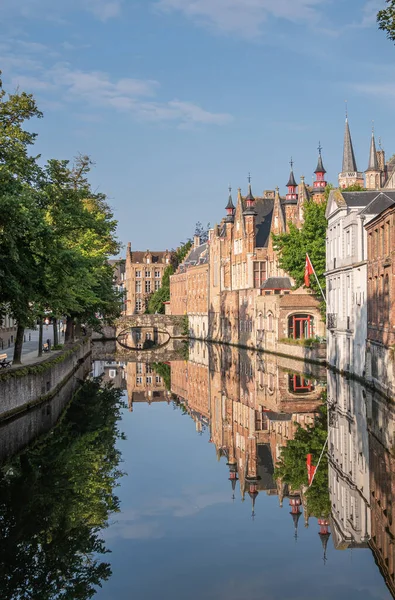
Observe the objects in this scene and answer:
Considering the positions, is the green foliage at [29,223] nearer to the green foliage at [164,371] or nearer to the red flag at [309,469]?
the red flag at [309,469]

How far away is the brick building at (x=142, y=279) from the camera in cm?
13312

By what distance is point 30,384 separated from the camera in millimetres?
26375

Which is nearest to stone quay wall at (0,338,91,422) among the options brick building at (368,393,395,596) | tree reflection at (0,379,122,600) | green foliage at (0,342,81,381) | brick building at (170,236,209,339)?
green foliage at (0,342,81,381)

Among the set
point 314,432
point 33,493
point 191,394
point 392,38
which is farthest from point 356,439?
point 191,394

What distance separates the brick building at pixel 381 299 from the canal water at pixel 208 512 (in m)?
1.60

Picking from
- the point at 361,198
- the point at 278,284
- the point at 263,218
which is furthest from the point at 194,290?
the point at 361,198

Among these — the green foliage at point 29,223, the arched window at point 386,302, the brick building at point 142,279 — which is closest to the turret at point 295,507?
the green foliage at point 29,223

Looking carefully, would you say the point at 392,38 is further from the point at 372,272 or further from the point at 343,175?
the point at 343,175

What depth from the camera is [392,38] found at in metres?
15.2

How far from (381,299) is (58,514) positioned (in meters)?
19.5

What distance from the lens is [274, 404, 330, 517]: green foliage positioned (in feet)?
48.3

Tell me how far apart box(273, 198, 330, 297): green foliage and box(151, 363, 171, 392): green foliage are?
10.8m

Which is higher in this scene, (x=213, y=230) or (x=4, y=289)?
(x=213, y=230)

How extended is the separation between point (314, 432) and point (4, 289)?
9.89m
